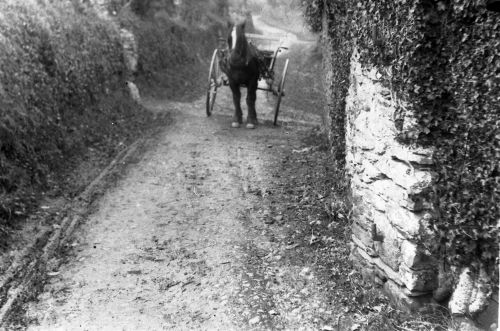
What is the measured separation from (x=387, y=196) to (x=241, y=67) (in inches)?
226

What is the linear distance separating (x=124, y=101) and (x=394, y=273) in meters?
8.04

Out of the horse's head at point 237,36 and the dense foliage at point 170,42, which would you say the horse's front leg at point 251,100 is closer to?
the horse's head at point 237,36

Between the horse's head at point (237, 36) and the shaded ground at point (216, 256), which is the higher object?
the horse's head at point (237, 36)

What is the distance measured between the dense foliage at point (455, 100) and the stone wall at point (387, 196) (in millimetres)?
125

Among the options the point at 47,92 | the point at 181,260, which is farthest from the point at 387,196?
the point at 47,92

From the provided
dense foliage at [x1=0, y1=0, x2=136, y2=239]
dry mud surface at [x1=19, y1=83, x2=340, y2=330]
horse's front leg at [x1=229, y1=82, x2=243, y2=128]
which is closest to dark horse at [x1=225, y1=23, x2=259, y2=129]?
horse's front leg at [x1=229, y1=82, x2=243, y2=128]

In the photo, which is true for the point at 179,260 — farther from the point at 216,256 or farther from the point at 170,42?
the point at 170,42

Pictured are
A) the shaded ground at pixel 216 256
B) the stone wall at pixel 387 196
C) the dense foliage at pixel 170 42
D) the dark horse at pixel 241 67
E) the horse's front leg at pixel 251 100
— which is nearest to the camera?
the stone wall at pixel 387 196

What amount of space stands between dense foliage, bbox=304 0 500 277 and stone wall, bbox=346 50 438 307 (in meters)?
0.12

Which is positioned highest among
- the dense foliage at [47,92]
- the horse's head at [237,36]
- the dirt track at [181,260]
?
the horse's head at [237,36]

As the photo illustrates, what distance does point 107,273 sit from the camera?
4750mm

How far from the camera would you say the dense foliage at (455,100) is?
292cm

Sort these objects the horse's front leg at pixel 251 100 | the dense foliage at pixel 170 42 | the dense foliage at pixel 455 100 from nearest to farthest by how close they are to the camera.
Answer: the dense foliage at pixel 455 100 < the horse's front leg at pixel 251 100 < the dense foliage at pixel 170 42

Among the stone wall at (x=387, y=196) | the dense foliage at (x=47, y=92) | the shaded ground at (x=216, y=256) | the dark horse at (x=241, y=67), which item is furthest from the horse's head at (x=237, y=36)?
the stone wall at (x=387, y=196)
